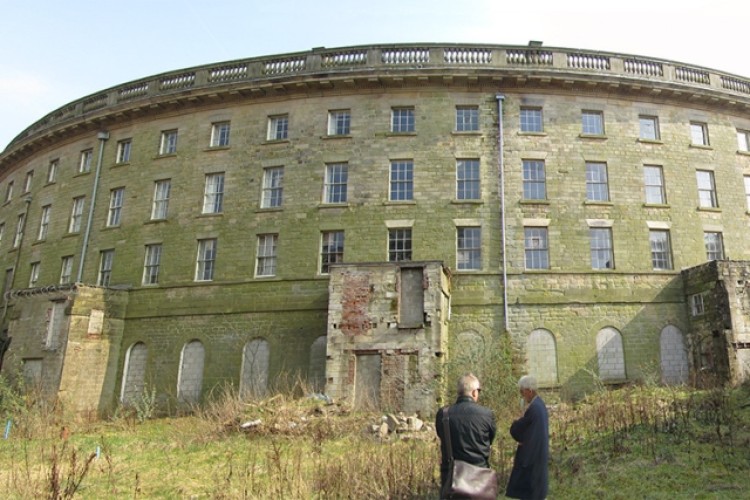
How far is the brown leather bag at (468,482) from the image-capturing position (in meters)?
5.33

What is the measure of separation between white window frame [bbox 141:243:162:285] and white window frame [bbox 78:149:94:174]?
22.6 ft

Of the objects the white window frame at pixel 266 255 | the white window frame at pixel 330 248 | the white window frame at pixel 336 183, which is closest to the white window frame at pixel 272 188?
the white window frame at pixel 266 255

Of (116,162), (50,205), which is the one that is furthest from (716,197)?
(50,205)

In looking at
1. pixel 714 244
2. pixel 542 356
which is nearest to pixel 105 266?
pixel 542 356

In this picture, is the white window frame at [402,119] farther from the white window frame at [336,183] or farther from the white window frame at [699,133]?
the white window frame at [699,133]

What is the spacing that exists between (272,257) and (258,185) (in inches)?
131

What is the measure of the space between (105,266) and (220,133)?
26.4 ft

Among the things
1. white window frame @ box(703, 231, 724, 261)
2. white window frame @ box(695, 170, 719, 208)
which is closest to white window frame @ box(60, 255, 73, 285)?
white window frame @ box(703, 231, 724, 261)

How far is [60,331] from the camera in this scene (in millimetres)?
21750

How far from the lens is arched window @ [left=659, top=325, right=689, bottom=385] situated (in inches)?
810

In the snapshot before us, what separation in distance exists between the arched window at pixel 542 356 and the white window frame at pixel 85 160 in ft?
74.7

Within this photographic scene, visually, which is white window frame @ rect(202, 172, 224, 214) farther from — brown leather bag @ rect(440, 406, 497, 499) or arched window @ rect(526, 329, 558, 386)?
brown leather bag @ rect(440, 406, 497, 499)

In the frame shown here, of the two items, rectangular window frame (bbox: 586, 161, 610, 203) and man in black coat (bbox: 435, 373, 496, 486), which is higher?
rectangular window frame (bbox: 586, 161, 610, 203)

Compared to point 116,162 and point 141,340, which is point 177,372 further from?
point 116,162
